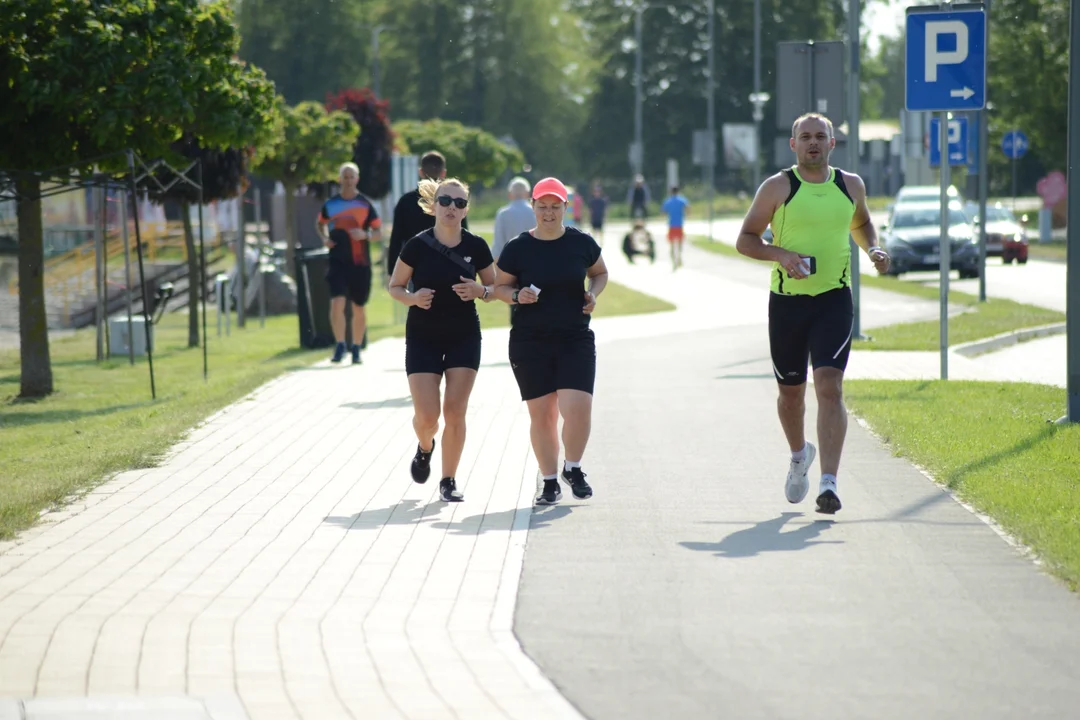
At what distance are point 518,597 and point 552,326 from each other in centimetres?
249

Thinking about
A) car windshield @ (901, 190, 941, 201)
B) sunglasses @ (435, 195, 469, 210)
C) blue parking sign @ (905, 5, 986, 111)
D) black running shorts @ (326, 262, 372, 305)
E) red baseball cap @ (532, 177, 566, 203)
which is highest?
blue parking sign @ (905, 5, 986, 111)

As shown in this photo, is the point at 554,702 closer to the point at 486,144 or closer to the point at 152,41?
the point at 152,41

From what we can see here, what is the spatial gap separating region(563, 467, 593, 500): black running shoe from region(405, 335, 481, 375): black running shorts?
2.45 ft

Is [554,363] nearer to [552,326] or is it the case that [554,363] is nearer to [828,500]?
[552,326]

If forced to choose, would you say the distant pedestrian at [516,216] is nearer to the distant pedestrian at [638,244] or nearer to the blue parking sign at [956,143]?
the blue parking sign at [956,143]

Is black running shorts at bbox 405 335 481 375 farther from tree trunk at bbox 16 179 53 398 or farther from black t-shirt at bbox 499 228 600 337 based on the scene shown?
tree trunk at bbox 16 179 53 398

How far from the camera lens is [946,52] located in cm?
1352

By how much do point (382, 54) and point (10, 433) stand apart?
9135 cm

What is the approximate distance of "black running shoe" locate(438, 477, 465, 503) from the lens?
352 inches

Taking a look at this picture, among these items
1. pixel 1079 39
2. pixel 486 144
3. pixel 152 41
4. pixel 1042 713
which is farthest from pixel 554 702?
pixel 486 144

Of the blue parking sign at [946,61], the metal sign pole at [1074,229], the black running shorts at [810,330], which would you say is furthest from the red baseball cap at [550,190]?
the blue parking sign at [946,61]

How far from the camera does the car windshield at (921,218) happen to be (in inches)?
1401

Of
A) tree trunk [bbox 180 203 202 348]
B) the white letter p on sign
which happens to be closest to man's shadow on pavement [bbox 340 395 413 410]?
the white letter p on sign

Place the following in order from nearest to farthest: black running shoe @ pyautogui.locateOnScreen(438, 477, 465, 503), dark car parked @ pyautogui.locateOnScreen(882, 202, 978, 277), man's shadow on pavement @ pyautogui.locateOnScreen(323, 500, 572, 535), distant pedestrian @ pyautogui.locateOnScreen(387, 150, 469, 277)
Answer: man's shadow on pavement @ pyautogui.locateOnScreen(323, 500, 572, 535), black running shoe @ pyautogui.locateOnScreen(438, 477, 465, 503), distant pedestrian @ pyautogui.locateOnScreen(387, 150, 469, 277), dark car parked @ pyautogui.locateOnScreen(882, 202, 978, 277)
